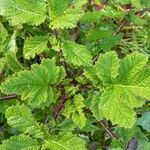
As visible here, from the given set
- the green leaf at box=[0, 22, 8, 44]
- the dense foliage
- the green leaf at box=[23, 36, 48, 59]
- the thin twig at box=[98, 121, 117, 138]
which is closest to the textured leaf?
the dense foliage

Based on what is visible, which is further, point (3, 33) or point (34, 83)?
point (3, 33)

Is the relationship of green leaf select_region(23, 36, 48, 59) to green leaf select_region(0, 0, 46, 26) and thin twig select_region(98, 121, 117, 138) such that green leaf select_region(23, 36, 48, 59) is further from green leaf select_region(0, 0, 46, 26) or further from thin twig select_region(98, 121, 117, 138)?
thin twig select_region(98, 121, 117, 138)

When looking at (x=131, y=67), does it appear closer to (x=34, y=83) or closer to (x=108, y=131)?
(x=34, y=83)

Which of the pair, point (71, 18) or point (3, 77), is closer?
point (71, 18)

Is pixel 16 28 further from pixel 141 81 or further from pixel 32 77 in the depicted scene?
pixel 141 81

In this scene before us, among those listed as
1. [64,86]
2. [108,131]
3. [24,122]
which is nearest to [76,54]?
[64,86]

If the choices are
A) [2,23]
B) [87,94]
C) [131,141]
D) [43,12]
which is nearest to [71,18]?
[43,12]
